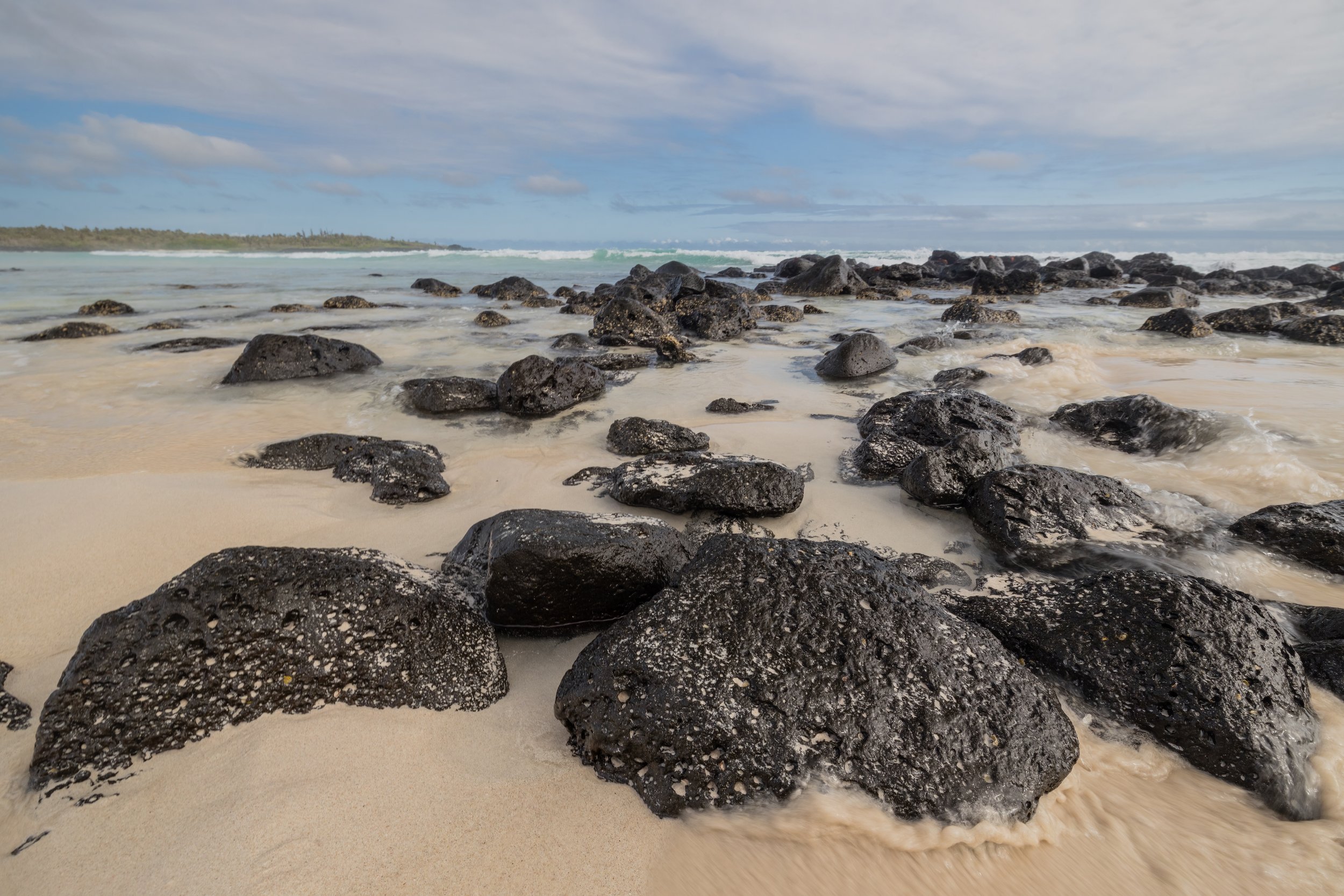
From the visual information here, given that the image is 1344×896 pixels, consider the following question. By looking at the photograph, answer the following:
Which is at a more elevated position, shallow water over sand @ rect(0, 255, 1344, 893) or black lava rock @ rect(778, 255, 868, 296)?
black lava rock @ rect(778, 255, 868, 296)

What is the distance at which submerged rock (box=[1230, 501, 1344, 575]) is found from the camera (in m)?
3.03

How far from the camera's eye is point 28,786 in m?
1.77

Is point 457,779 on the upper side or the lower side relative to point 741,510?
lower

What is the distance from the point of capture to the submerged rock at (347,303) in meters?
14.4

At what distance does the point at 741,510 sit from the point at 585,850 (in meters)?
2.06

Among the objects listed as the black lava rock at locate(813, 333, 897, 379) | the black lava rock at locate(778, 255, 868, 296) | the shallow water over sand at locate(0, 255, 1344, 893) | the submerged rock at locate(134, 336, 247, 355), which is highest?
the black lava rock at locate(778, 255, 868, 296)

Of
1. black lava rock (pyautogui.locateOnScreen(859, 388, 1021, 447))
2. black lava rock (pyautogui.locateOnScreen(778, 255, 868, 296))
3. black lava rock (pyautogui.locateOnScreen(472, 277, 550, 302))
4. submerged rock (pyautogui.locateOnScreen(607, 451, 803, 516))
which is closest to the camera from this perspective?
submerged rock (pyautogui.locateOnScreen(607, 451, 803, 516))

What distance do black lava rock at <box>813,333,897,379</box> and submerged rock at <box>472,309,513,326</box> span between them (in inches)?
268

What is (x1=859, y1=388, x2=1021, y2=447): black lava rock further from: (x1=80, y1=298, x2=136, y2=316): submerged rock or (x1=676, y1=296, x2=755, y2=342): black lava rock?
(x1=80, y1=298, x2=136, y2=316): submerged rock

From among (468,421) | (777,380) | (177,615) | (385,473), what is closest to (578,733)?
(177,615)

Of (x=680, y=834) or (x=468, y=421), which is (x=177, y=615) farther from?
(x=468, y=421)

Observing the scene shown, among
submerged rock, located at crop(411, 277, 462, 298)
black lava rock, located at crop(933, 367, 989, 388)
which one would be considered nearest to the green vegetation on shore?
submerged rock, located at crop(411, 277, 462, 298)

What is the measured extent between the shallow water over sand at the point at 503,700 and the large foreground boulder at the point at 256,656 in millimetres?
89

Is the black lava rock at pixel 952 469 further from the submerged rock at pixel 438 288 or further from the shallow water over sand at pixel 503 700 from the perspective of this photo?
the submerged rock at pixel 438 288
